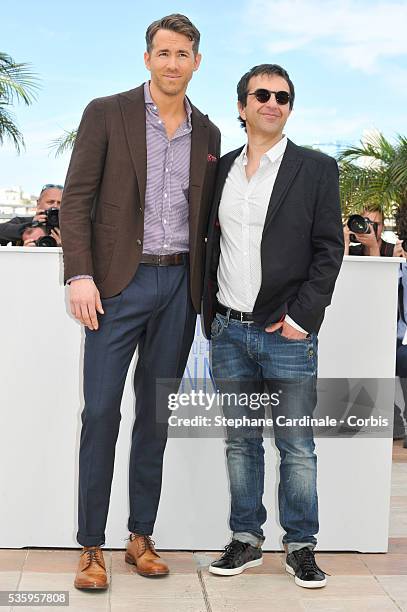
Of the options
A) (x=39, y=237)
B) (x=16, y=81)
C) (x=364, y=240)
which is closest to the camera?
(x=39, y=237)

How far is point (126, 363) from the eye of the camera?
3.02 meters

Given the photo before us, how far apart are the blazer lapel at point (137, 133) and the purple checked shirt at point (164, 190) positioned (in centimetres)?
4

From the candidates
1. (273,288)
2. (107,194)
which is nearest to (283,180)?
(273,288)

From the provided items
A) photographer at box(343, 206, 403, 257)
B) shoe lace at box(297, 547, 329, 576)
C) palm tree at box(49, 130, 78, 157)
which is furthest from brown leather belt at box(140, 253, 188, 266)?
palm tree at box(49, 130, 78, 157)

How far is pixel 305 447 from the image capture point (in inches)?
121

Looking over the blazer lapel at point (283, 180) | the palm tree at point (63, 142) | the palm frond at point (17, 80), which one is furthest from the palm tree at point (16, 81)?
the blazer lapel at point (283, 180)

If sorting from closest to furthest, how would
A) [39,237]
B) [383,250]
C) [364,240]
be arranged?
[39,237]
[364,240]
[383,250]

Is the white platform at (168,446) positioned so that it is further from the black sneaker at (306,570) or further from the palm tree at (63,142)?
the palm tree at (63,142)

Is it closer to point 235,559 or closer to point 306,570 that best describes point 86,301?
point 235,559

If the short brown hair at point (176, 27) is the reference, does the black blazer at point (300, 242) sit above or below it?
below

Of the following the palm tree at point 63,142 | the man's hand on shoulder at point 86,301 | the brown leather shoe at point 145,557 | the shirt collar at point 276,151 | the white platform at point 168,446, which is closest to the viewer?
the man's hand on shoulder at point 86,301

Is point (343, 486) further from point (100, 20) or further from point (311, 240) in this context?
point (100, 20)

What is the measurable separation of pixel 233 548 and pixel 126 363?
79 centimetres

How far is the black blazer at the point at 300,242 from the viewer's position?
2.93 metres
